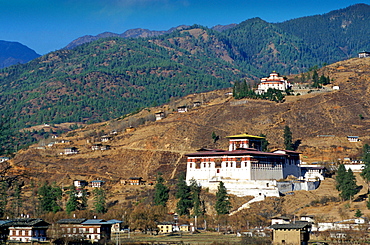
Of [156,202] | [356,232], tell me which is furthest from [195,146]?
[356,232]

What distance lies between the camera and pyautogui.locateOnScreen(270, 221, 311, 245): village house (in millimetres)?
93188

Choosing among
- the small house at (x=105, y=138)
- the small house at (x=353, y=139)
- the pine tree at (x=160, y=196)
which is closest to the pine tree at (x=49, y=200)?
the pine tree at (x=160, y=196)

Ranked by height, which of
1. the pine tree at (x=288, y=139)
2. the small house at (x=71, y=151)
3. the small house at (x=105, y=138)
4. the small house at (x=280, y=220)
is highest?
the small house at (x=105, y=138)

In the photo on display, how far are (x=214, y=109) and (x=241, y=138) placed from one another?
5155cm

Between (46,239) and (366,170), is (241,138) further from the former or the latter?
(46,239)

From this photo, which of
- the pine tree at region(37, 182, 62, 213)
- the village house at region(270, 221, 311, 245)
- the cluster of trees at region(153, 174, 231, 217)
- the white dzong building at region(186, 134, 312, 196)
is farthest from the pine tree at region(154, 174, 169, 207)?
the village house at region(270, 221, 311, 245)

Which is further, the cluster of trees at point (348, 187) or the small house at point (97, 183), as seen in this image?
the small house at point (97, 183)

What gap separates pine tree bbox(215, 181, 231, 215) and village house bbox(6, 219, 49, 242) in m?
35.9

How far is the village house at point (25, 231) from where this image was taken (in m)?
95.6

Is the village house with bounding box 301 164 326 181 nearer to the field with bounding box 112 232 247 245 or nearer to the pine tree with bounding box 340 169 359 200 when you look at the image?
the pine tree with bounding box 340 169 359 200

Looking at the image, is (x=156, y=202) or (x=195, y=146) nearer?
(x=156, y=202)

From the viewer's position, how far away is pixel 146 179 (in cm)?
16650

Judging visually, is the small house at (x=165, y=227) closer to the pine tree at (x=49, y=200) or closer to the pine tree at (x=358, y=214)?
the pine tree at (x=49, y=200)

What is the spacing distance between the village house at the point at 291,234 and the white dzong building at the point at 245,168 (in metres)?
33.4
